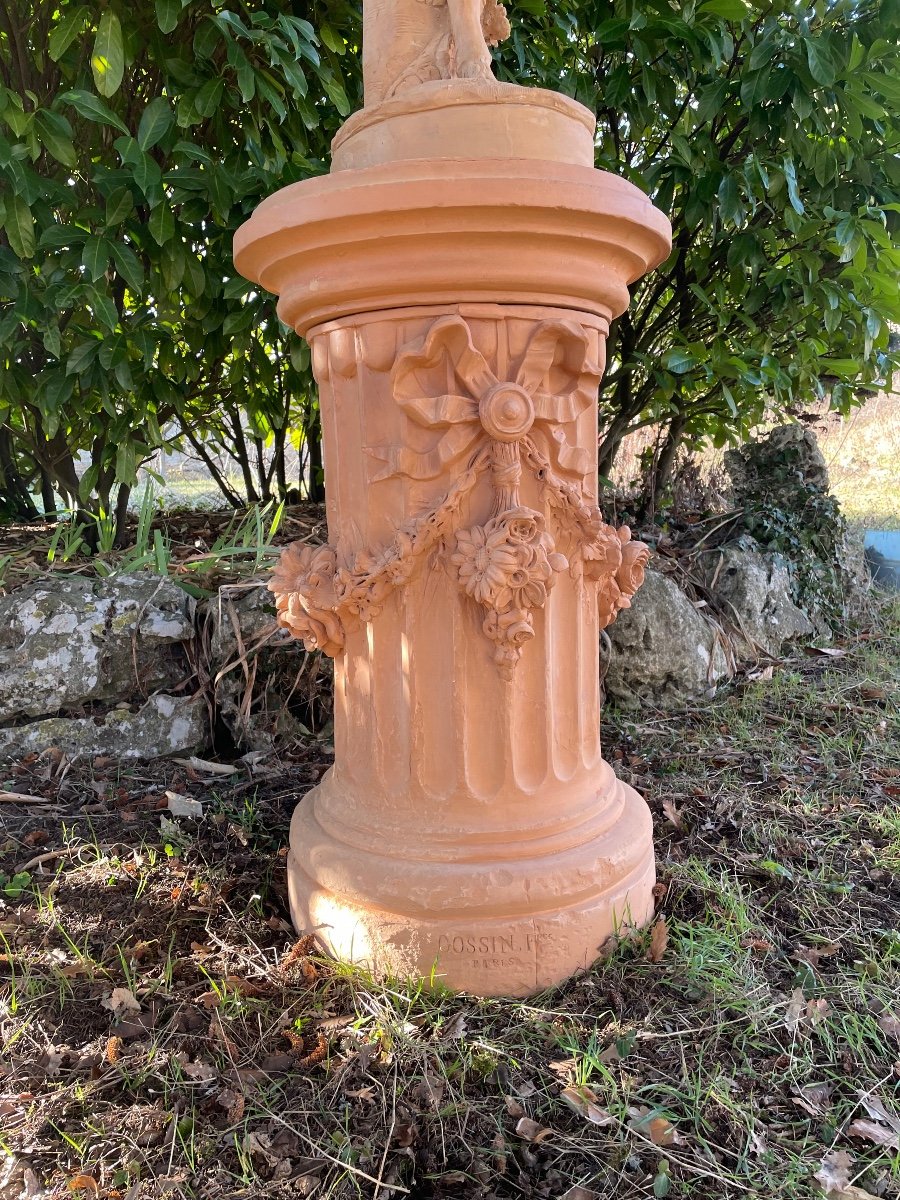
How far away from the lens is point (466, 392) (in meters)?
1.75

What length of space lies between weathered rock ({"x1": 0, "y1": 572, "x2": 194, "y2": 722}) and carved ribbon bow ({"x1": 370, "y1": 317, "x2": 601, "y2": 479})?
1.53 metres

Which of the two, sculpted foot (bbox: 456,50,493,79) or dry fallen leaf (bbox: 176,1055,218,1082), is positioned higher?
sculpted foot (bbox: 456,50,493,79)

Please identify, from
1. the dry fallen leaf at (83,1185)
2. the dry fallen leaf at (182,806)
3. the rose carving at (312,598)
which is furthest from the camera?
the dry fallen leaf at (182,806)

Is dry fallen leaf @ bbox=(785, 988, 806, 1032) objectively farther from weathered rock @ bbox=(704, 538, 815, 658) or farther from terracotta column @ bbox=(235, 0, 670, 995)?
weathered rock @ bbox=(704, 538, 815, 658)

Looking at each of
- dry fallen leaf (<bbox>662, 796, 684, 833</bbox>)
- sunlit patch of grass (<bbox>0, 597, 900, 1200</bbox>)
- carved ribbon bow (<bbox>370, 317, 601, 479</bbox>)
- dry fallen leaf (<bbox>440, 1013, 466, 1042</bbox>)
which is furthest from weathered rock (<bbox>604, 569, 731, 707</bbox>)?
dry fallen leaf (<bbox>440, 1013, 466, 1042</bbox>)

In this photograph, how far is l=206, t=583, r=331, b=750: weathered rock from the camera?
297 cm

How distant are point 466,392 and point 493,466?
6.6 inches

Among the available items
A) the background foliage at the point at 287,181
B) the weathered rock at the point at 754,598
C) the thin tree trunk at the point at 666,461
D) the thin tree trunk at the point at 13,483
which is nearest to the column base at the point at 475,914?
the background foliage at the point at 287,181

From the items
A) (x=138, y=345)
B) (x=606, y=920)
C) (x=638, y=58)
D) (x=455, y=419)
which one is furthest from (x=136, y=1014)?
(x=638, y=58)

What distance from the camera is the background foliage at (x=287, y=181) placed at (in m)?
2.59

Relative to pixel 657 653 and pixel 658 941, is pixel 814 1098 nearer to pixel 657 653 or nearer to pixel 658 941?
pixel 658 941

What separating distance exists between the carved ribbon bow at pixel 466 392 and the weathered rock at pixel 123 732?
155cm

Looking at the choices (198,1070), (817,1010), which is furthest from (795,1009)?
(198,1070)

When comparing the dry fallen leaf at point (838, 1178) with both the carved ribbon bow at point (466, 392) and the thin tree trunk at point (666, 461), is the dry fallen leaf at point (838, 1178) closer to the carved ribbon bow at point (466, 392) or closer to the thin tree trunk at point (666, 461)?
the carved ribbon bow at point (466, 392)
